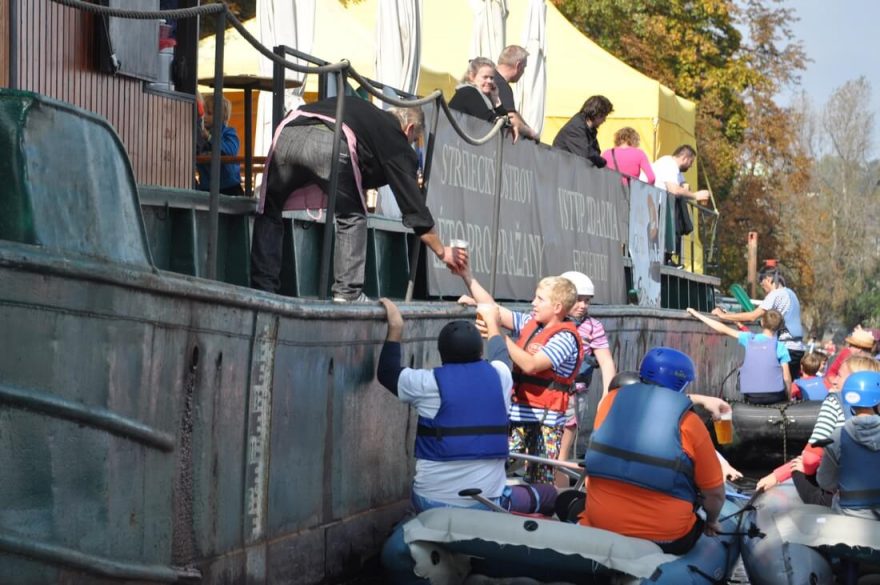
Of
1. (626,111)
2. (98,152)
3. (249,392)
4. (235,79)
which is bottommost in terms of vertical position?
(249,392)

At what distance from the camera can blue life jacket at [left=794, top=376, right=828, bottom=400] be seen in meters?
19.9

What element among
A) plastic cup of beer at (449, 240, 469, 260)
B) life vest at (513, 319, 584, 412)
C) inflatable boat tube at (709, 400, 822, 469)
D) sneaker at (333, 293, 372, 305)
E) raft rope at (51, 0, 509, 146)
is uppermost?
raft rope at (51, 0, 509, 146)

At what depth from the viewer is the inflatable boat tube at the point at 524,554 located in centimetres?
812

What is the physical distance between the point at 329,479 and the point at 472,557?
86 centimetres

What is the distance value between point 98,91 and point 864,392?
15.1ft

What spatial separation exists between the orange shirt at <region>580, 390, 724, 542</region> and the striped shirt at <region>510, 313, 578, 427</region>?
181cm

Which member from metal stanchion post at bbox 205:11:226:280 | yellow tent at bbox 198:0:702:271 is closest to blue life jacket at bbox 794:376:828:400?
yellow tent at bbox 198:0:702:271

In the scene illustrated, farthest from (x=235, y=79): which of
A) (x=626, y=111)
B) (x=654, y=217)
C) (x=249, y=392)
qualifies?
(x=626, y=111)

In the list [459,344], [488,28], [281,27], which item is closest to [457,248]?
[459,344]

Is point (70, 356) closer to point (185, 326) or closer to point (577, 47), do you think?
point (185, 326)

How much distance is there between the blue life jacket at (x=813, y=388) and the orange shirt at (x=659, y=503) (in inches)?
463

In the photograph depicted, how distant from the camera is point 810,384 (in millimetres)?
20125

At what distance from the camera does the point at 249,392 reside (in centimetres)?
770

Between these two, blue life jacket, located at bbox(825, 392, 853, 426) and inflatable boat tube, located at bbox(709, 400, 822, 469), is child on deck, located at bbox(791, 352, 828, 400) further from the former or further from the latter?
blue life jacket, located at bbox(825, 392, 853, 426)
